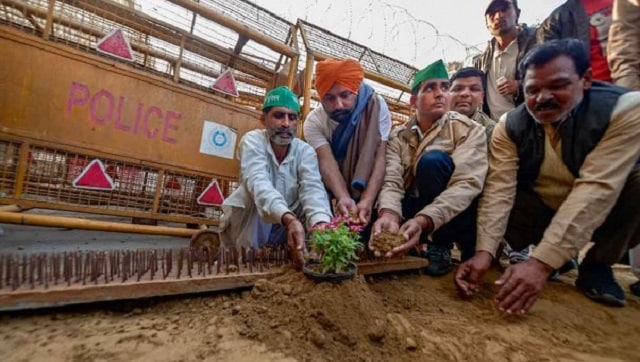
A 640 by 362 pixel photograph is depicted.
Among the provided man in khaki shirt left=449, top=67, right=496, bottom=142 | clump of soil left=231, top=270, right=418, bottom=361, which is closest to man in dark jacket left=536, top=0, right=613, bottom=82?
man in khaki shirt left=449, top=67, right=496, bottom=142

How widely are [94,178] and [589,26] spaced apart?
172 inches

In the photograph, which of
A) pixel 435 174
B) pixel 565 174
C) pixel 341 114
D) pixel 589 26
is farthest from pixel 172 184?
pixel 589 26

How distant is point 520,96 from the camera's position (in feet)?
9.86

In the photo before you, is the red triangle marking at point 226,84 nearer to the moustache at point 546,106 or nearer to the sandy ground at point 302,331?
the sandy ground at point 302,331

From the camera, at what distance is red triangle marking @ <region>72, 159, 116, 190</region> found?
254 cm

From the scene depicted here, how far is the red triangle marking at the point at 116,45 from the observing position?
8.30ft

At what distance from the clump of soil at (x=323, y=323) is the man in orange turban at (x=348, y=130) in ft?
3.78

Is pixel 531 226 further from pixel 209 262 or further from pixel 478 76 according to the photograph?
pixel 209 262

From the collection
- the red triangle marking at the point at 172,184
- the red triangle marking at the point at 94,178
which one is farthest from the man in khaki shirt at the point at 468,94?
the red triangle marking at the point at 94,178

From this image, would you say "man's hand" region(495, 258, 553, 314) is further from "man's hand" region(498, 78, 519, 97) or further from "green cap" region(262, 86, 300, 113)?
"man's hand" region(498, 78, 519, 97)

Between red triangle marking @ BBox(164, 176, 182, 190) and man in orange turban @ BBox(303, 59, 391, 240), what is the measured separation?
4.34 feet

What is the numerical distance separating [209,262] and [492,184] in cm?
184

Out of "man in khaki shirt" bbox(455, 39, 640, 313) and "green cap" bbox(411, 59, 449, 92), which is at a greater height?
"green cap" bbox(411, 59, 449, 92)

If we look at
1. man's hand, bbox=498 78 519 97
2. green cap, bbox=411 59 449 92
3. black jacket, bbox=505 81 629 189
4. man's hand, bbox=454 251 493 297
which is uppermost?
man's hand, bbox=498 78 519 97
